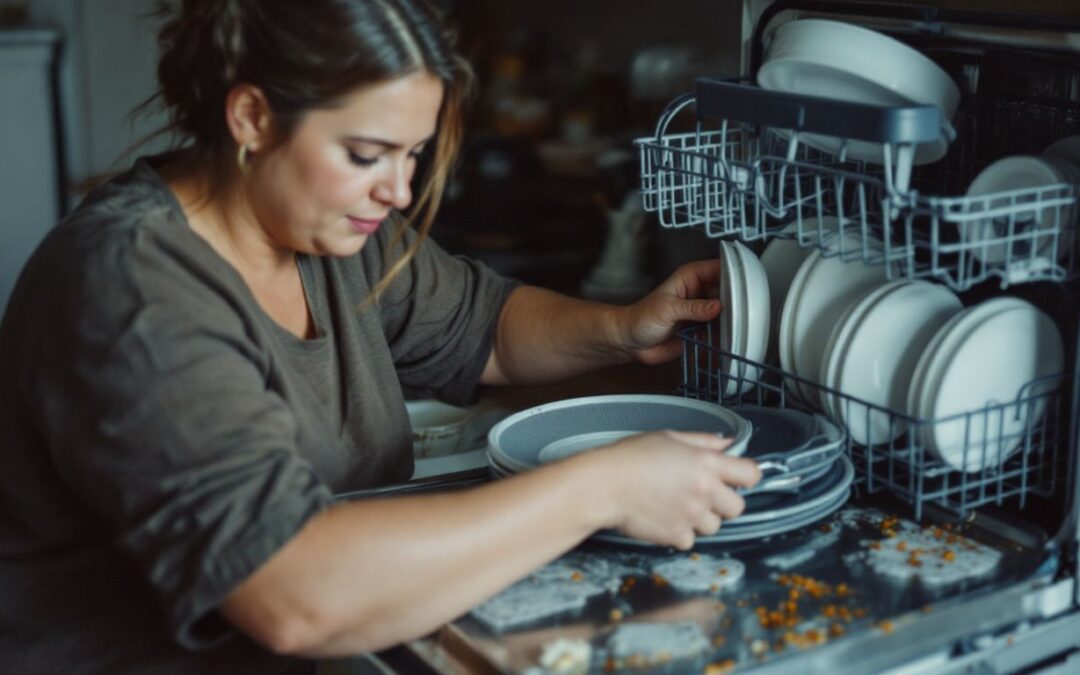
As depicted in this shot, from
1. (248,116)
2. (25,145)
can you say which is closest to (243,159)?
(248,116)

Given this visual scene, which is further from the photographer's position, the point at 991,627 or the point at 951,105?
the point at 951,105

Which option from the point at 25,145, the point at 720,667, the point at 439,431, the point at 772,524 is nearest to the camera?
the point at 720,667

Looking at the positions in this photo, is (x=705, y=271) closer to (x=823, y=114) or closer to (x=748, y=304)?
(x=748, y=304)

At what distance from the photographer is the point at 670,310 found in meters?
1.57

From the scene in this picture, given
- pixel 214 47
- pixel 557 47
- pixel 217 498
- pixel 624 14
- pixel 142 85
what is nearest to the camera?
pixel 217 498

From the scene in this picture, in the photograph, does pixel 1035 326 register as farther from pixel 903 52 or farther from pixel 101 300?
pixel 101 300

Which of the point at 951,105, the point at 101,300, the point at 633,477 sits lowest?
the point at 633,477

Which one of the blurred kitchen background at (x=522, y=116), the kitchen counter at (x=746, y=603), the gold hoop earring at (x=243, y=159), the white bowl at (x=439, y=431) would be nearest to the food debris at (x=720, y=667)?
the kitchen counter at (x=746, y=603)

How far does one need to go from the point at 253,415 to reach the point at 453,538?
0.64ft

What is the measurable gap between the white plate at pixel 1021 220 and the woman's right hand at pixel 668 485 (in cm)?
30

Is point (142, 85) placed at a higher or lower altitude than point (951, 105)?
lower

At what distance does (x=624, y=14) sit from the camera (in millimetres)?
2768

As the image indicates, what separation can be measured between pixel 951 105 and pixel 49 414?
0.88 m

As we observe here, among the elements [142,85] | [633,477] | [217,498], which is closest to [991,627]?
[633,477]
